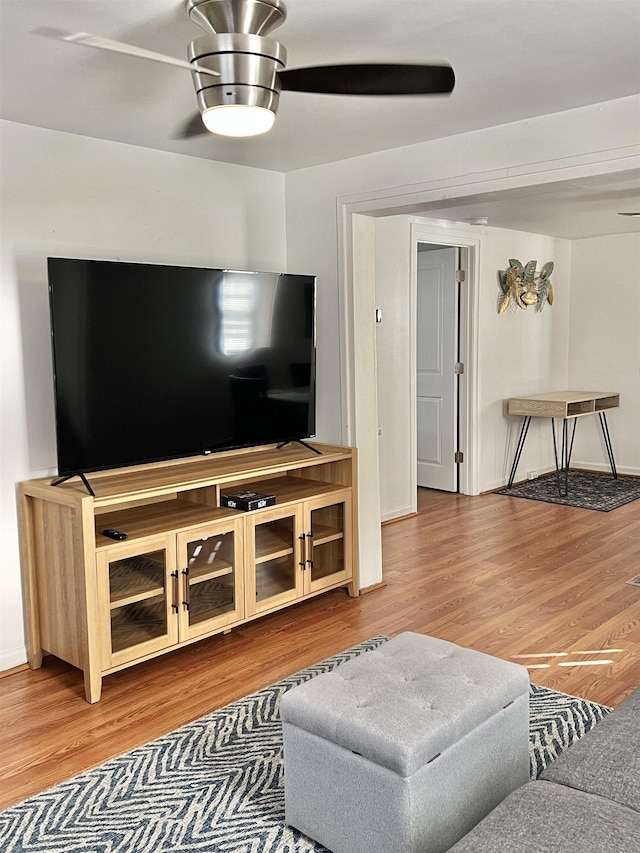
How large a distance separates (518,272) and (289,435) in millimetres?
3730

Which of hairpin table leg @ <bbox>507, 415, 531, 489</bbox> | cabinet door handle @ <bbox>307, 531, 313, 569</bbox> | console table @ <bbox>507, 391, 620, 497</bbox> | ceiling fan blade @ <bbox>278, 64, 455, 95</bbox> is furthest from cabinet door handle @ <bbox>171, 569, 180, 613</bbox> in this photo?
hairpin table leg @ <bbox>507, 415, 531, 489</bbox>

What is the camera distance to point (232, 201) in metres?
4.04

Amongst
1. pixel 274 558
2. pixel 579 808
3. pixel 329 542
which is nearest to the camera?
pixel 579 808

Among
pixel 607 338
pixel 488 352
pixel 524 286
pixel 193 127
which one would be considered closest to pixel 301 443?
pixel 193 127

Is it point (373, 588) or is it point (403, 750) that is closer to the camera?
point (403, 750)

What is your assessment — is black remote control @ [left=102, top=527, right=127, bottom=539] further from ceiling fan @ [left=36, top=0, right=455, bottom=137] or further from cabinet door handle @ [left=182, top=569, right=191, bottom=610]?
ceiling fan @ [left=36, top=0, right=455, bottom=137]

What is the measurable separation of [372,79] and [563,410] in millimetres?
4999

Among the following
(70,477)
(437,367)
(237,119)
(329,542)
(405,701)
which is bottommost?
(329,542)

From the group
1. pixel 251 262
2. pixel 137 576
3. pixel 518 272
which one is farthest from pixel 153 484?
pixel 518 272

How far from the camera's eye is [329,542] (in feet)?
13.1

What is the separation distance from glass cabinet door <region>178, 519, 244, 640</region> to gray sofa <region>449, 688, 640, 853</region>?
1.83 metres

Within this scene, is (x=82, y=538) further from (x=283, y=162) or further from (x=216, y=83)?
(x=283, y=162)

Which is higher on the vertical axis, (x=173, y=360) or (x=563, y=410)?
(x=173, y=360)

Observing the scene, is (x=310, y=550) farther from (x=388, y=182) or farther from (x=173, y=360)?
(x=388, y=182)
